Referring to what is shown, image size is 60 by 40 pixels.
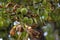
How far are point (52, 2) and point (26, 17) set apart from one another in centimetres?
31

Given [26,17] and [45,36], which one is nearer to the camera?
[26,17]

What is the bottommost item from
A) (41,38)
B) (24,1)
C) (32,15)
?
(41,38)

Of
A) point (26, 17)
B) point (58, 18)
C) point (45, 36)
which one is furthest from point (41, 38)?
point (26, 17)

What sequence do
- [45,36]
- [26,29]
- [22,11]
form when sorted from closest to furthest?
[26,29]
[22,11]
[45,36]

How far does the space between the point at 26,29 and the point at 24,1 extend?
0.31m

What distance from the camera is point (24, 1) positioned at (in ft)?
3.50

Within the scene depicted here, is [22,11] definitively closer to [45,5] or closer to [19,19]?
[19,19]

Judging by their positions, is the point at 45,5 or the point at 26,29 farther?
the point at 45,5

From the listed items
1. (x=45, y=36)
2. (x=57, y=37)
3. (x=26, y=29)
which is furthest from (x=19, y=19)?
(x=57, y=37)

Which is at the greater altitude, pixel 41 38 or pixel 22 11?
pixel 22 11

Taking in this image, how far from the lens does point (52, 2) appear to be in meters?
1.15

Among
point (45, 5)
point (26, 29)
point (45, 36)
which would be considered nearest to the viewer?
point (26, 29)

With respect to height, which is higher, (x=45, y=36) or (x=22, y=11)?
(x=22, y=11)

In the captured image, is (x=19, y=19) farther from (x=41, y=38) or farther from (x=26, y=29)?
Answer: (x=41, y=38)
